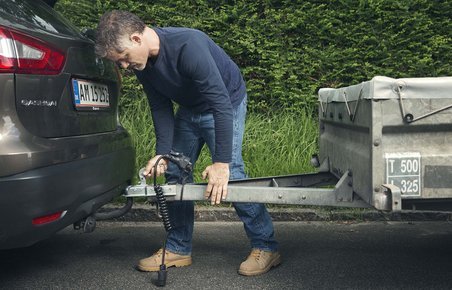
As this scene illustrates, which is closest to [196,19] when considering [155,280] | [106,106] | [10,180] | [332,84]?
[332,84]

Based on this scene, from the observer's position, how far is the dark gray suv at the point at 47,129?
230cm

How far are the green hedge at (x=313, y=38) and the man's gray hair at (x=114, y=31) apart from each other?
3.41 m

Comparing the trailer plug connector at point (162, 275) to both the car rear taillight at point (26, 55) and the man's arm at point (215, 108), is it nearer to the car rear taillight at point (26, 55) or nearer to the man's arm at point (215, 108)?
the man's arm at point (215, 108)

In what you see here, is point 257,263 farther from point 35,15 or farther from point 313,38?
point 313,38

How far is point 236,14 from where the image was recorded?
236 inches

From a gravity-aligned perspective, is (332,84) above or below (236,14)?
below

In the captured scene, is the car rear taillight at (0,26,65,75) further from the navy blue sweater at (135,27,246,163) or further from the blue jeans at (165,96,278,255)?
the blue jeans at (165,96,278,255)

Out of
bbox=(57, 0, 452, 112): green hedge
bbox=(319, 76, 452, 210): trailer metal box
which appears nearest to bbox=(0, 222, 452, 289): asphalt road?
bbox=(319, 76, 452, 210): trailer metal box

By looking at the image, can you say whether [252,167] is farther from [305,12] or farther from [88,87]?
[88,87]

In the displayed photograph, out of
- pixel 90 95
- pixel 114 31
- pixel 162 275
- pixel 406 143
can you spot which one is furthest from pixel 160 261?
pixel 406 143

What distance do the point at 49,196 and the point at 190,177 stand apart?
1079 millimetres

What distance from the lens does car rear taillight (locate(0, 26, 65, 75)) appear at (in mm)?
2328

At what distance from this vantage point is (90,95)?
9.51 feet

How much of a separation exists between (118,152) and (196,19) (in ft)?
10.8
